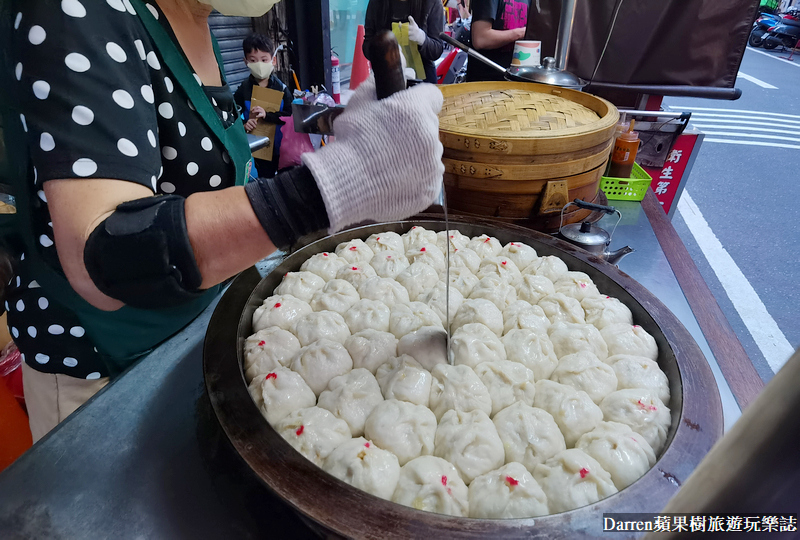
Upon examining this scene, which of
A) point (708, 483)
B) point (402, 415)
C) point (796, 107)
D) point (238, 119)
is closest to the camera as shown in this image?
point (708, 483)

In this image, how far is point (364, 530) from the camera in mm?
815

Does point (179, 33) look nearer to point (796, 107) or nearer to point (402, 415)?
point (402, 415)

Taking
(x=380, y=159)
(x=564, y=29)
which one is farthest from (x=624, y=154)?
(x=380, y=159)

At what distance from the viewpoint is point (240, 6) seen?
1223mm

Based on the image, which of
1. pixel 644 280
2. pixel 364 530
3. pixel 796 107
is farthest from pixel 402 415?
pixel 796 107

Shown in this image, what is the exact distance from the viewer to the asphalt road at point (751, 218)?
3.60 metres

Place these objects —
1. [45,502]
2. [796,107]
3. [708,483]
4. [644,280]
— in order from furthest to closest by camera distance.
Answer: [796,107], [644,280], [45,502], [708,483]

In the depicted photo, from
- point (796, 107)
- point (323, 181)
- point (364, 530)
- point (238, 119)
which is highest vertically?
point (323, 181)

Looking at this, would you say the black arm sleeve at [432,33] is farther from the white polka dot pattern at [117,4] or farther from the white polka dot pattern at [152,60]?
the white polka dot pattern at [117,4]

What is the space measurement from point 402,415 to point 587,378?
566 mm

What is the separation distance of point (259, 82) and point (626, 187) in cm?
343

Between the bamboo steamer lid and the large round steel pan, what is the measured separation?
2.36 feet

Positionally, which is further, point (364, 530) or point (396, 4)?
point (396, 4)

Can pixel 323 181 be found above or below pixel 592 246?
above
